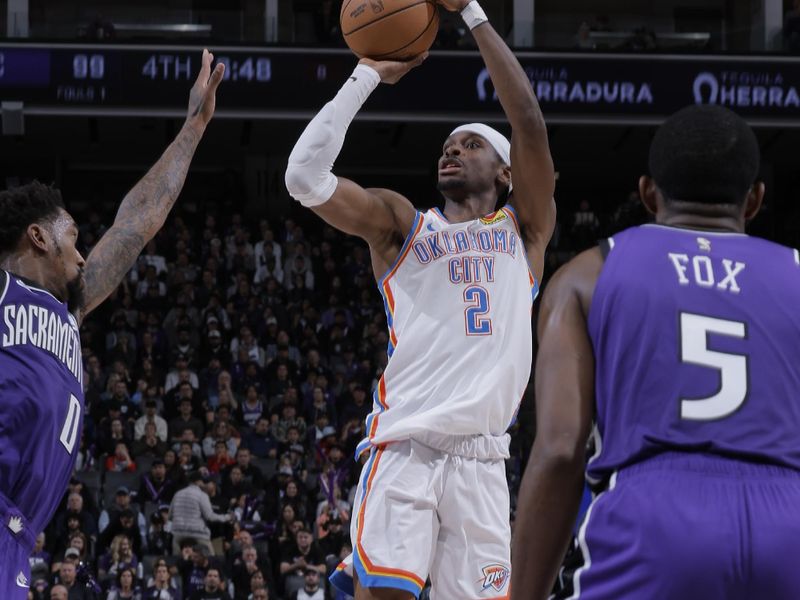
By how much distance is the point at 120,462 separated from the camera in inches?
547

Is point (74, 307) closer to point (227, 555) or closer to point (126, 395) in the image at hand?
point (227, 555)

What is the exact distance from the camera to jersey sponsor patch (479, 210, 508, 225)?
515 centimetres

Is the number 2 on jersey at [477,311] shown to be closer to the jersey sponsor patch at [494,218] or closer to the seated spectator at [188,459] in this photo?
the jersey sponsor patch at [494,218]

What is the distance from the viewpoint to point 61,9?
1906 cm

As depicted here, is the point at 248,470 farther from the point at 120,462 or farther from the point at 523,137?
the point at 523,137

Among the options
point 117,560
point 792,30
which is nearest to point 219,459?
point 117,560

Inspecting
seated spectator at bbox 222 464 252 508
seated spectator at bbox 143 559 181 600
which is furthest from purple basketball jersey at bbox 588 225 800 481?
seated spectator at bbox 222 464 252 508

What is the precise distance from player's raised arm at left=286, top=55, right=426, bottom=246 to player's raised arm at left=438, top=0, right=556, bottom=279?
455 mm

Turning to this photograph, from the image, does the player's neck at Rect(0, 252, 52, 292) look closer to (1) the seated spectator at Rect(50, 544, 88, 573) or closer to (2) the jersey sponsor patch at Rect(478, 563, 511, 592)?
(2) the jersey sponsor patch at Rect(478, 563, 511, 592)

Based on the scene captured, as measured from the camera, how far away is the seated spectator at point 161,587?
12125 mm

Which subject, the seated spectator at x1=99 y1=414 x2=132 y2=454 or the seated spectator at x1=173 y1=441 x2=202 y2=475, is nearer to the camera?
the seated spectator at x1=173 y1=441 x2=202 y2=475

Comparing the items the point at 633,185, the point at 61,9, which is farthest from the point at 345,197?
the point at 633,185

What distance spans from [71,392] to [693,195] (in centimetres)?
208

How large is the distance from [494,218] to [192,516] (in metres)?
8.63
